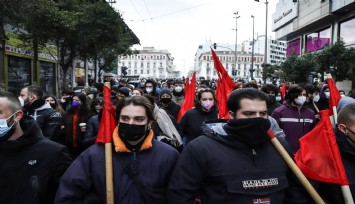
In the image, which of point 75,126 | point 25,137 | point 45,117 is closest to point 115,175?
point 25,137

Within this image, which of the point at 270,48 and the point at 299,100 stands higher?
the point at 270,48

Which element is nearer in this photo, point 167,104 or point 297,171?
point 297,171

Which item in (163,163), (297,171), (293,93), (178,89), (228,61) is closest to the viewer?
(297,171)

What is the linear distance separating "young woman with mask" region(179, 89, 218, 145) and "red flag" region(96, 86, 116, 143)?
8.32 ft

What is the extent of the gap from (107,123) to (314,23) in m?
29.8

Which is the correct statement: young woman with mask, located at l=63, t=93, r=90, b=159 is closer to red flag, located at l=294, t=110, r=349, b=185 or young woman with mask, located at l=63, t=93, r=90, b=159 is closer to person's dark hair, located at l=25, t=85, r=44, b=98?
person's dark hair, located at l=25, t=85, r=44, b=98

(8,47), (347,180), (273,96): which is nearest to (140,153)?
(347,180)

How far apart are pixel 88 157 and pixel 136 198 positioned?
45cm

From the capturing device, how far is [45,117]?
466 cm

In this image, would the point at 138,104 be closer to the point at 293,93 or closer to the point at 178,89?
the point at 293,93

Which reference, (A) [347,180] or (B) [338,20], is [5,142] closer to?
(A) [347,180]

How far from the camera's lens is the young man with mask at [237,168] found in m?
2.28

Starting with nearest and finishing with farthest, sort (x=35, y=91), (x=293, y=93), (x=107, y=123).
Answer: (x=107, y=123) < (x=35, y=91) < (x=293, y=93)

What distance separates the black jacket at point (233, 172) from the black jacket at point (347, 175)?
193mm
